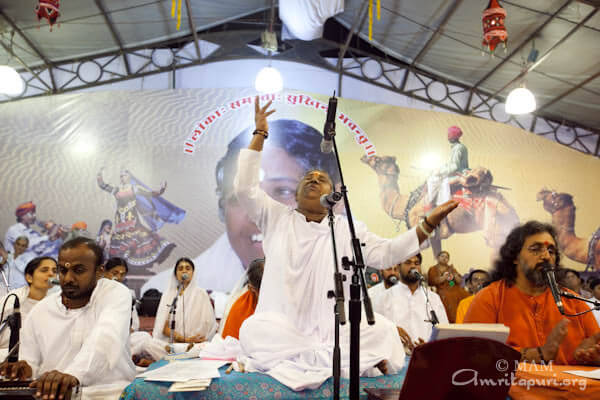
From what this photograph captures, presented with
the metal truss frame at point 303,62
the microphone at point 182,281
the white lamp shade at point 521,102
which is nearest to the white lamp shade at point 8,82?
the metal truss frame at point 303,62

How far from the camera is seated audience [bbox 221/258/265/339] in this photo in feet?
12.0

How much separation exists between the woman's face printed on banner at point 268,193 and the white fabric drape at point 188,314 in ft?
6.74

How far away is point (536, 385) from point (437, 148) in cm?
752

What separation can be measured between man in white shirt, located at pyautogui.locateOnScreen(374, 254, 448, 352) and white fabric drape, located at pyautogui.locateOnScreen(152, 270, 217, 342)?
7.13 ft

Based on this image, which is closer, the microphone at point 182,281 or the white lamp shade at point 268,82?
the microphone at point 182,281

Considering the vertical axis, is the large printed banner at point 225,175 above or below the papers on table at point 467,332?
above

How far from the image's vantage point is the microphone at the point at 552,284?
2.17m

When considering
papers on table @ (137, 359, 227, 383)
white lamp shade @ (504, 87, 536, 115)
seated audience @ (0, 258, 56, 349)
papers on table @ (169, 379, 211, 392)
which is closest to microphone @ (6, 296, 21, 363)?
papers on table @ (137, 359, 227, 383)

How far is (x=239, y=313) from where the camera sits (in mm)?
3736

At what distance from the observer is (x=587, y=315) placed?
98.3 inches

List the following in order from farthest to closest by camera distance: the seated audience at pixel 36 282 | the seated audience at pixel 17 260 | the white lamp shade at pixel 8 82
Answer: the seated audience at pixel 17 260 → the white lamp shade at pixel 8 82 → the seated audience at pixel 36 282

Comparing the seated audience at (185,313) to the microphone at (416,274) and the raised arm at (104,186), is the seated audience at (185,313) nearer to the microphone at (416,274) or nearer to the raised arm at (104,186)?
the microphone at (416,274)

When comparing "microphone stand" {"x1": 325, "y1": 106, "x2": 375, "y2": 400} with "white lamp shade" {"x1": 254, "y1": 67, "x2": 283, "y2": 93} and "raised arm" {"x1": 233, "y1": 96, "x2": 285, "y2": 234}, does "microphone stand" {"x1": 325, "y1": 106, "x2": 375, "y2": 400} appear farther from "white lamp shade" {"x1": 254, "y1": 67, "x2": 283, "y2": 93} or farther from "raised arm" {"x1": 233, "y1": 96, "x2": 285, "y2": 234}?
"white lamp shade" {"x1": 254, "y1": 67, "x2": 283, "y2": 93}

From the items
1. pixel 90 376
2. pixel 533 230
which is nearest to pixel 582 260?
pixel 533 230
